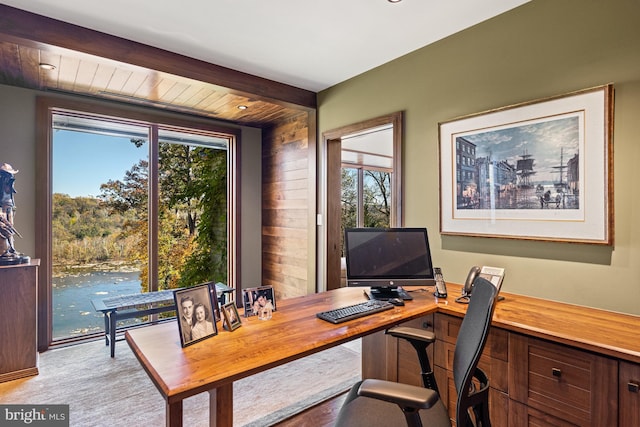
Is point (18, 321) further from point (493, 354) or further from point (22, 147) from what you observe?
point (493, 354)

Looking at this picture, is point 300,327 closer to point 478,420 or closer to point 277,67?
point 478,420

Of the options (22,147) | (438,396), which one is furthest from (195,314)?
(22,147)

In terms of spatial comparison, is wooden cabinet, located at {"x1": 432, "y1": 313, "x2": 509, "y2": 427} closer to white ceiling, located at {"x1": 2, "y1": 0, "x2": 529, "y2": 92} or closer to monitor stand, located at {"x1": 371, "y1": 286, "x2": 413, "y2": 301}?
monitor stand, located at {"x1": 371, "y1": 286, "x2": 413, "y2": 301}

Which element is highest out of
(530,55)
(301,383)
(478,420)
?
(530,55)

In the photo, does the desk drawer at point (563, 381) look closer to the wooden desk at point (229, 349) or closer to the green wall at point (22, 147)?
the wooden desk at point (229, 349)

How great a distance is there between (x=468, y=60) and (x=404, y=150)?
0.78 meters

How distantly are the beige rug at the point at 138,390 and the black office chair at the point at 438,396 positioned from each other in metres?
1.12

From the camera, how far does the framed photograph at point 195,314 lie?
1.38 meters

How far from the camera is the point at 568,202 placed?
1950 mm

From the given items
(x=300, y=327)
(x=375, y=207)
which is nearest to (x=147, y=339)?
(x=300, y=327)

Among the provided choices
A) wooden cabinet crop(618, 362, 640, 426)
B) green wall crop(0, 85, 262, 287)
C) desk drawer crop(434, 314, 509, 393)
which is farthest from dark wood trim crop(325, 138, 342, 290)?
green wall crop(0, 85, 262, 287)

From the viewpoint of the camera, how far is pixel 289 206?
4.13 metres

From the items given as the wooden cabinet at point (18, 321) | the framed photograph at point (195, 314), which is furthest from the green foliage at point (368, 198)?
the framed photograph at point (195, 314)

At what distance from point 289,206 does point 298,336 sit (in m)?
2.71
